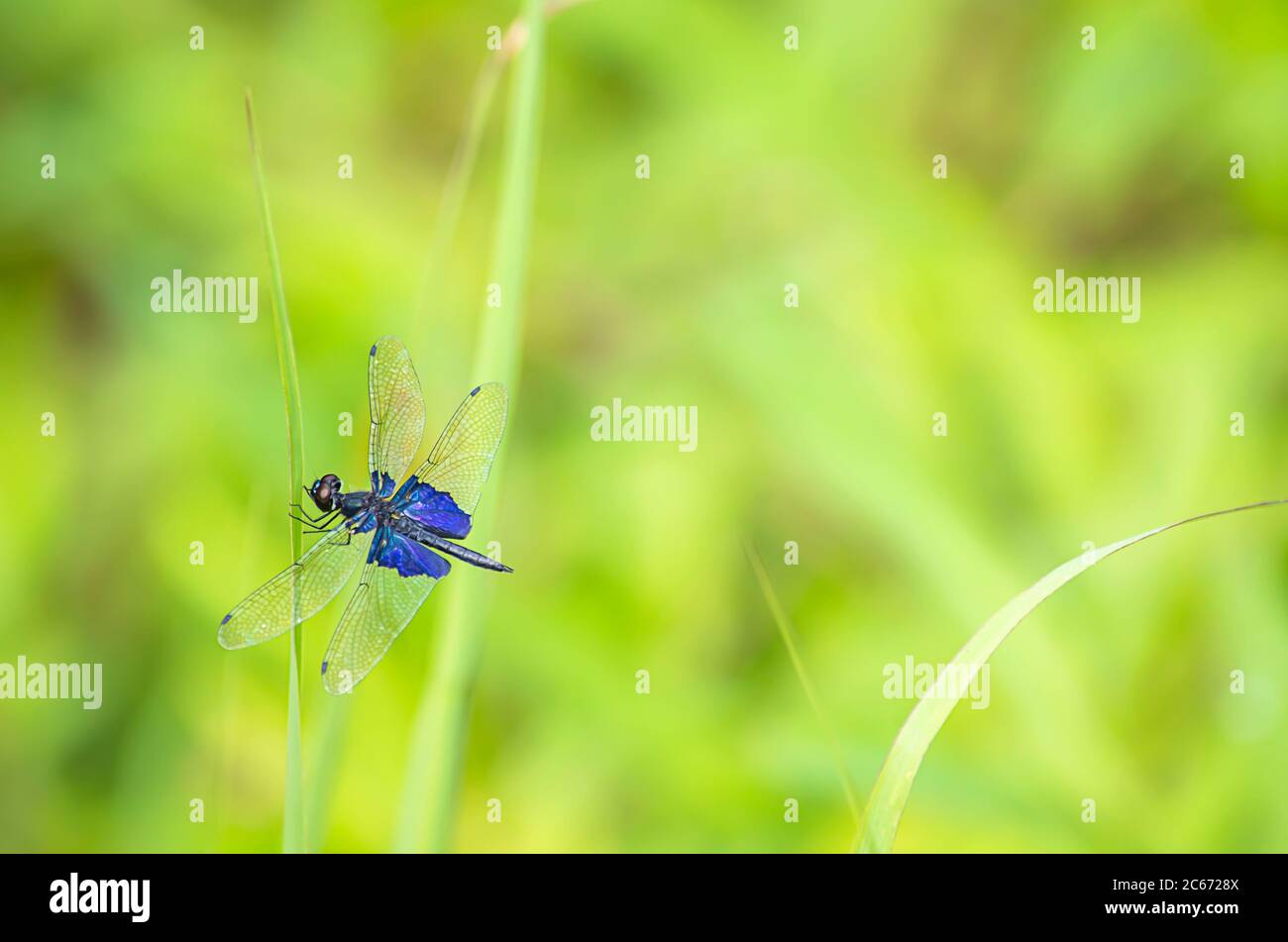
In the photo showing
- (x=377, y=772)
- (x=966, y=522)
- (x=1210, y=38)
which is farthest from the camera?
(x=1210, y=38)

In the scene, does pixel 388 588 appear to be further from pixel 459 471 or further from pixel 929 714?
pixel 929 714

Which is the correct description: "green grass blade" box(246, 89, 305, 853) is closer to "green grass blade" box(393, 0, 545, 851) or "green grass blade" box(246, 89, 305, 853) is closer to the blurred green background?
"green grass blade" box(393, 0, 545, 851)

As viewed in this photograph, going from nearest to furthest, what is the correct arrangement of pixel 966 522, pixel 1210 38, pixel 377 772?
pixel 377 772
pixel 966 522
pixel 1210 38

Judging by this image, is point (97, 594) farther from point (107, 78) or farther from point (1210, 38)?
point (1210, 38)

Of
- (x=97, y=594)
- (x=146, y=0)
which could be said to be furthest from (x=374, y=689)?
(x=146, y=0)

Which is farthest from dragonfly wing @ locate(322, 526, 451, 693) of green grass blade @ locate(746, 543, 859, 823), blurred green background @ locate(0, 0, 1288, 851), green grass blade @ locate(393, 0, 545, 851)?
green grass blade @ locate(746, 543, 859, 823)
